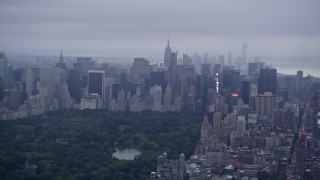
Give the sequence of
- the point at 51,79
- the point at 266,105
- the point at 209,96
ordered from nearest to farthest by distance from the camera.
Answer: the point at 266,105 → the point at 209,96 → the point at 51,79

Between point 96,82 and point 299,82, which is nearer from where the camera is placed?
point 299,82

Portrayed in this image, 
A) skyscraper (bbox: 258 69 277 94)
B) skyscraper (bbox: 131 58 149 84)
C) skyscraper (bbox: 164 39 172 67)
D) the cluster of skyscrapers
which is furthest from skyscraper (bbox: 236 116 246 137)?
skyscraper (bbox: 131 58 149 84)

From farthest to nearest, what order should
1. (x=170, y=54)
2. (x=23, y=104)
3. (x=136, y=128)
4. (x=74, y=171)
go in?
(x=170, y=54) < (x=23, y=104) < (x=136, y=128) < (x=74, y=171)

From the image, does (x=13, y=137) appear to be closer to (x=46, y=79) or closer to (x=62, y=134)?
(x=62, y=134)

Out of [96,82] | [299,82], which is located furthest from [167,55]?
[299,82]

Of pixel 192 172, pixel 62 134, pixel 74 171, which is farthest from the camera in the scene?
pixel 62 134

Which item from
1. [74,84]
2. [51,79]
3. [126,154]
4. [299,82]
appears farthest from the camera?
[74,84]

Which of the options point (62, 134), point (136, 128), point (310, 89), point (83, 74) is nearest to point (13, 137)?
point (62, 134)

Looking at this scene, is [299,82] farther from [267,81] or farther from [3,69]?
[3,69]
